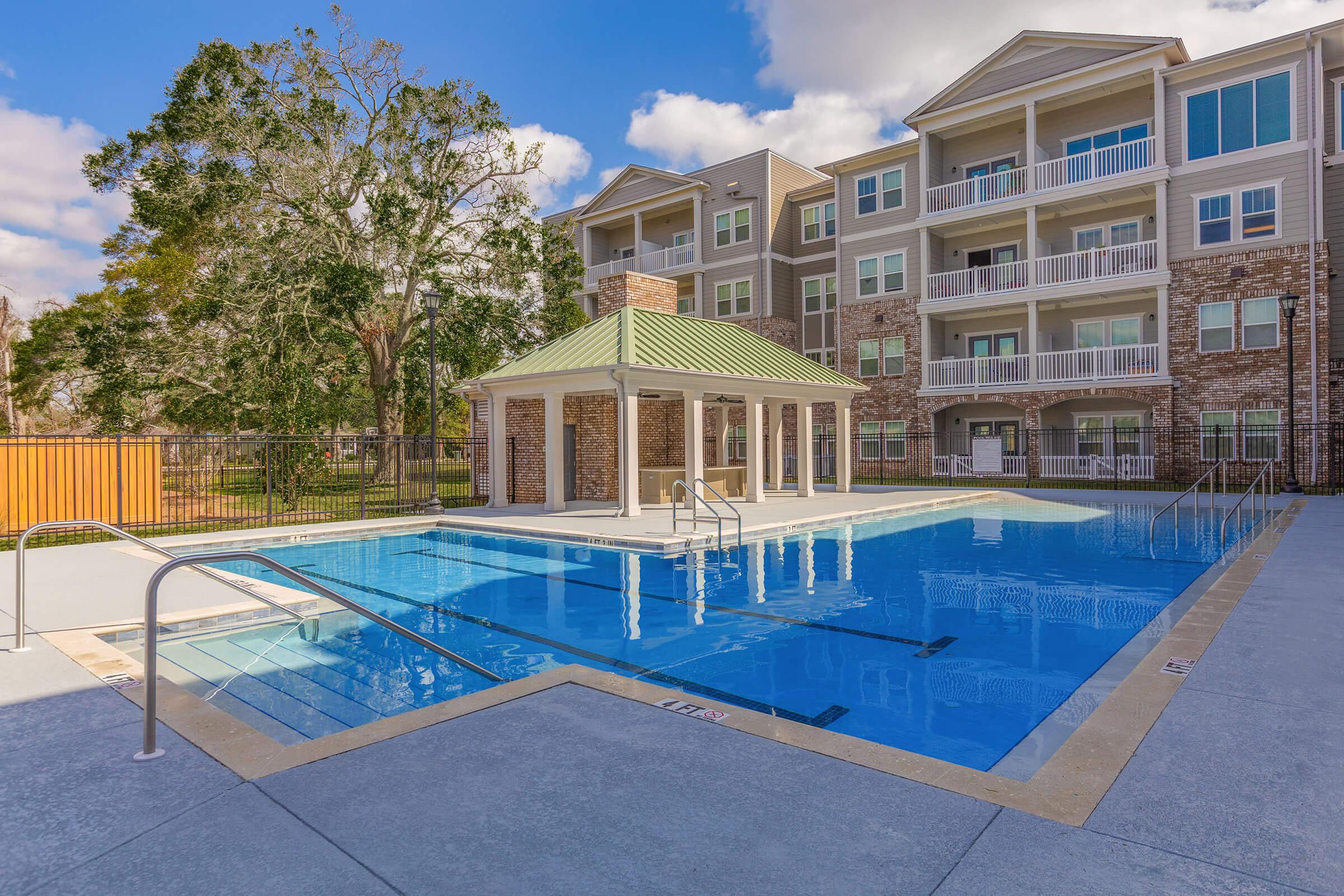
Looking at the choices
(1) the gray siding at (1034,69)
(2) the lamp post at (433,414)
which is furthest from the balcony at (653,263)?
(2) the lamp post at (433,414)

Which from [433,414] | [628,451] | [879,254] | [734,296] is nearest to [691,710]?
[628,451]

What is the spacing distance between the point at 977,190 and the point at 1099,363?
25.8 ft

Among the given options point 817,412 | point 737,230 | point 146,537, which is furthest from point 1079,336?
point 146,537

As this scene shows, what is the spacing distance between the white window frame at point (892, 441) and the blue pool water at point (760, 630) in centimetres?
1610

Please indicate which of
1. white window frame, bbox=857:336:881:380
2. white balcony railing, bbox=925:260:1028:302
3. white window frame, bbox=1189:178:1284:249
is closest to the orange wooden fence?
white window frame, bbox=857:336:881:380

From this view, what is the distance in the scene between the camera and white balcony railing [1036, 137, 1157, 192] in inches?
982

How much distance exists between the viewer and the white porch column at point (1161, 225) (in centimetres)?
2434

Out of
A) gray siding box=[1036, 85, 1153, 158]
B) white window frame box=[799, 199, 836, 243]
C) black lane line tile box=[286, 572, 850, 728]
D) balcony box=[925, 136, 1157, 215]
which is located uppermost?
gray siding box=[1036, 85, 1153, 158]

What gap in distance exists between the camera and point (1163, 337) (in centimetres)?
2430

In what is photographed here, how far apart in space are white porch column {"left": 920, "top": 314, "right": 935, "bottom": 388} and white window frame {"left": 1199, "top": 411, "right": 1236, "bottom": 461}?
872 centimetres

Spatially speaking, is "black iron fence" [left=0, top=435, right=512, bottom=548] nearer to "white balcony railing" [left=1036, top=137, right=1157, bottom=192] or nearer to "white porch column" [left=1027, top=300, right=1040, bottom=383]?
"white porch column" [left=1027, top=300, right=1040, bottom=383]

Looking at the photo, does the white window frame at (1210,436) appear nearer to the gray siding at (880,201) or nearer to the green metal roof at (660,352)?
the green metal roof at (660,352)

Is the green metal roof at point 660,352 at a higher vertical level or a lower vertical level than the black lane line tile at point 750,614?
higher

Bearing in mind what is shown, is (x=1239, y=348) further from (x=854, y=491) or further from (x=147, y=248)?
(x=147, y=248)
